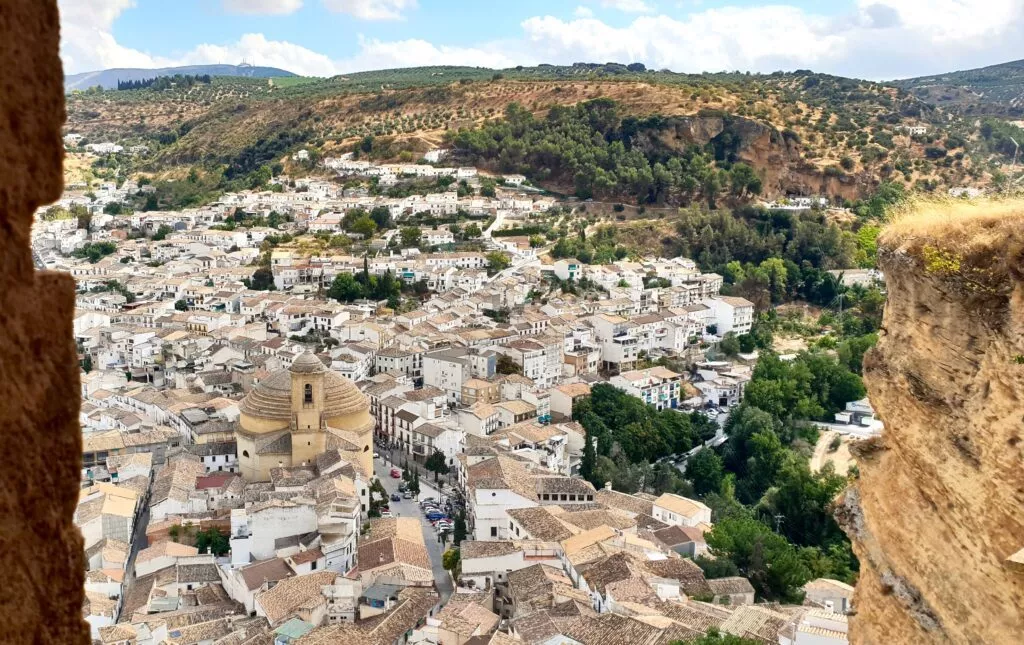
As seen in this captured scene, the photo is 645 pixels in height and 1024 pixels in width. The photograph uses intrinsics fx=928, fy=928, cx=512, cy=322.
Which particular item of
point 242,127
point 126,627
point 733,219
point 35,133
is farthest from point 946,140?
point 35,133

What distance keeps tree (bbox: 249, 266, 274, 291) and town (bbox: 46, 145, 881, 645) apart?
165 mm

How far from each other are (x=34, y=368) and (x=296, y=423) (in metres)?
19.8

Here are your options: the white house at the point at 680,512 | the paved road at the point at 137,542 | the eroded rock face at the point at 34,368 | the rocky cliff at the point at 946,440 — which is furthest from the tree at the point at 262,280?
the eroded rock face at the point at 34,368

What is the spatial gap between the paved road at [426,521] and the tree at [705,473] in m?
7.81

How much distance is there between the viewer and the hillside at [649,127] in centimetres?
5797

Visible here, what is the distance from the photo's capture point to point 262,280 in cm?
4234

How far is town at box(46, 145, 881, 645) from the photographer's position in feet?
52.1

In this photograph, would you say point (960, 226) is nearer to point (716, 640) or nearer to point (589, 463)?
point (716, 640)

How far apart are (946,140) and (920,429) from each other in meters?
61.1

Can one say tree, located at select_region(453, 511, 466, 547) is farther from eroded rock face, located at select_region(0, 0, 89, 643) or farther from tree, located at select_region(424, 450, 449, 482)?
eroded rock face, located at select_region(0, 0, 89, 643)

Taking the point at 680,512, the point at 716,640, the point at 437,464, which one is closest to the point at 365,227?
the point at 437,464

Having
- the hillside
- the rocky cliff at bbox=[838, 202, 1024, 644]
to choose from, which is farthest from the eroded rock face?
the hillside

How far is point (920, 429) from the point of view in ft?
19.8

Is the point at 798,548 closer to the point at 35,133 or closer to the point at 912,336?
the point at 912,336
